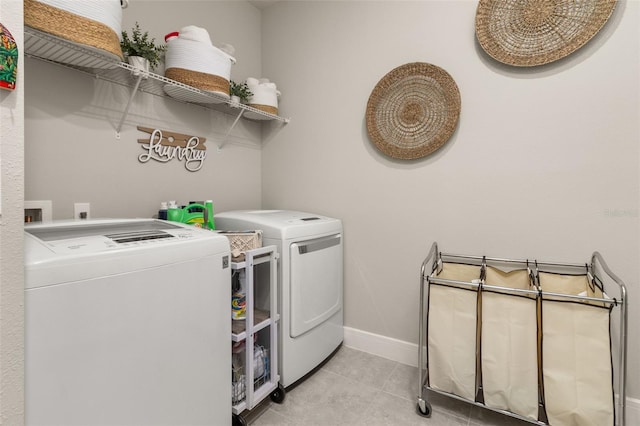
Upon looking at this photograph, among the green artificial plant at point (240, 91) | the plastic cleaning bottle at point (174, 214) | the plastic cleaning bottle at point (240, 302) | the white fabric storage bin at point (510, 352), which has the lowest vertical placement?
the white fabric storage bin at point (510, 352)

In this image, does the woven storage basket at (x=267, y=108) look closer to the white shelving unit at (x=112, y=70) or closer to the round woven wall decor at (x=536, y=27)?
the white shelving unit at (x=112, y=70)

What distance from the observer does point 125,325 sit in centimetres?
93

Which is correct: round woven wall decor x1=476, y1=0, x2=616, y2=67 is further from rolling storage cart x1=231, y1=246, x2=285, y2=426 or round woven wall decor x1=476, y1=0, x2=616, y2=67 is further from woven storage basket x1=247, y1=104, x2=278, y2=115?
rolling storage cart x1=231, y1=246, x2=285, y2=426

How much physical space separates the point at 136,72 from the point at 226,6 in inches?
44.9

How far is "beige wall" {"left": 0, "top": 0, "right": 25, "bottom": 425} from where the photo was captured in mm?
715

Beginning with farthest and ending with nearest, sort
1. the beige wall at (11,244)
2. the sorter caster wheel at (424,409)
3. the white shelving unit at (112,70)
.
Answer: the sorter caster wheel at (424,409), the white shelving unit at (112,70), the beige wall at (11,244)

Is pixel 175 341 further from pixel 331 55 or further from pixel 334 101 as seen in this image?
pixel 331 55

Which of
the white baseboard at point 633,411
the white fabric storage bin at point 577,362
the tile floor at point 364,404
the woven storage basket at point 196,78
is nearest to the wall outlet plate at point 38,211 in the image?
the woven storage basket at point 196,78

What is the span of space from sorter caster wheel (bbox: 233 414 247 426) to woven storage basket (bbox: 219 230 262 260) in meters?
0.73

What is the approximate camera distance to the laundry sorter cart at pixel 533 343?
122 centimetres

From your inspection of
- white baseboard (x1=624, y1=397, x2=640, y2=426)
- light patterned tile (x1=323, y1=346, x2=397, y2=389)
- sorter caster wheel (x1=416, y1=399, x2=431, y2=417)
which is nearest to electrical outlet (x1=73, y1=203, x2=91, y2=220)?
light patterned tile (x1=323, y1=346, x2=397, y2=389)

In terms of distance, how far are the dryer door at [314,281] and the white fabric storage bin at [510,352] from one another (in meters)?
0.87

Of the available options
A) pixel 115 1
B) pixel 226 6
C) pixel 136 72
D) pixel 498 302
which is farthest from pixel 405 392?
pixel 226 6

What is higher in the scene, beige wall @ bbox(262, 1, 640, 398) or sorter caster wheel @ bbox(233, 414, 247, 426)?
beige wall @ bbox(262, 1, 640, 398)
